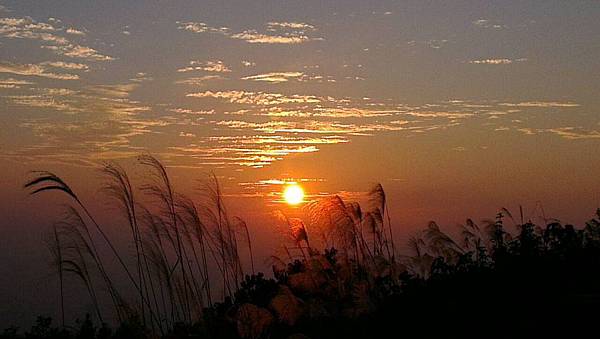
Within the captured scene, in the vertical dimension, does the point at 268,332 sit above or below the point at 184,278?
below

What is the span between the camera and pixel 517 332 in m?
5.87

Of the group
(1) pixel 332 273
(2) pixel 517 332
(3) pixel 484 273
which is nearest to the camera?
(2) pixel 517 332

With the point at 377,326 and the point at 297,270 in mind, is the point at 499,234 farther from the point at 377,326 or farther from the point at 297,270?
the point at 377,326

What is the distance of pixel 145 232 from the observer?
26.4ft

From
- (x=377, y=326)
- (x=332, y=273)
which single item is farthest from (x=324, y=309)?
(x=332, y=273)

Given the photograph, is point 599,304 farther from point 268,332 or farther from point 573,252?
point 268,332

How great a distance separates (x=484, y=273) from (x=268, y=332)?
2303 mm

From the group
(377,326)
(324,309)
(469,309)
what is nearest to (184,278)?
(324,309)

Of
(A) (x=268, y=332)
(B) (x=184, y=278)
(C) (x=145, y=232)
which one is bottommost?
(A) (x=268, y=332)

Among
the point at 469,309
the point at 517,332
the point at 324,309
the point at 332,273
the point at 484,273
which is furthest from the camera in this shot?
the point at 332,273

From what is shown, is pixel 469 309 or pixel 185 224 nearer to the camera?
pixel 469 309

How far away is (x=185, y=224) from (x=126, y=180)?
0.82 metres

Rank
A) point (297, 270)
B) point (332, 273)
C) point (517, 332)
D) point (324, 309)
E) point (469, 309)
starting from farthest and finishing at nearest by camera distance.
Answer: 1. point (297, 270)
2. point (332, 273)
3. point (324, 309)
4. point (469, 309)
5. point (517, 332)

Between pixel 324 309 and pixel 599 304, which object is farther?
pixel 324 309
